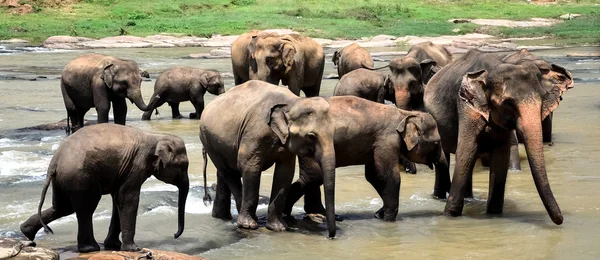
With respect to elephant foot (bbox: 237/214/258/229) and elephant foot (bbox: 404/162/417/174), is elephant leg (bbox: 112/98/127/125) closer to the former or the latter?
elephant foot (bbox: 404/162/417/174)

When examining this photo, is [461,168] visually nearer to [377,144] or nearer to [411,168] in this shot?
[377,144]

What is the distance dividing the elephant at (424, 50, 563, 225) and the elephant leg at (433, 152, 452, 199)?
249 millimetres

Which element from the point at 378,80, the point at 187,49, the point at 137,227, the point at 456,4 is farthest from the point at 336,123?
the point at 456,4

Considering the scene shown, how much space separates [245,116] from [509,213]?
2920 millimetres

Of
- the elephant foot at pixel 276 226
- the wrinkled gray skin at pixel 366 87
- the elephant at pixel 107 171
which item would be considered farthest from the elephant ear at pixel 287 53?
the elephant at pixel 107 171

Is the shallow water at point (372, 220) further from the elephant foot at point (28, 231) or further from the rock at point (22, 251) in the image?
the rock at point (22, 251)

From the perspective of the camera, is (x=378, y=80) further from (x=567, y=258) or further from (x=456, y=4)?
(x=456, y=4)

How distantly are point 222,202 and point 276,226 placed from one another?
2.66 ft

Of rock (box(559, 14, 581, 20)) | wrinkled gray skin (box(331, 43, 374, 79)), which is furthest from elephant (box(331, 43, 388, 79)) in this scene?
rock (box(559, 14, 581, 20))

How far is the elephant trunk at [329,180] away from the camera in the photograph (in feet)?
28.9

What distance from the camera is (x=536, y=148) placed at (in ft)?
29.3

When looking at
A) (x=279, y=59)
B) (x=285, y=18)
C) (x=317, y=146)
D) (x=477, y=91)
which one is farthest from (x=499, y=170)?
(x=285, y=18)

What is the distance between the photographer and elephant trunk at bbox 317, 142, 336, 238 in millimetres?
8797

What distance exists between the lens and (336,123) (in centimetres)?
991
